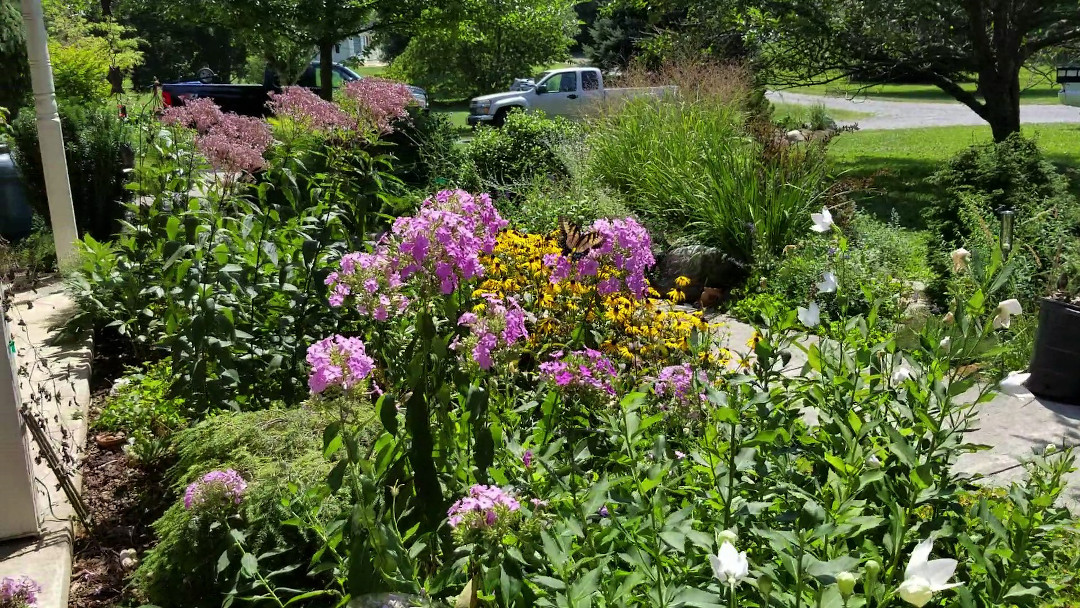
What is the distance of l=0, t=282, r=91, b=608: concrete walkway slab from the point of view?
2746 millimetres

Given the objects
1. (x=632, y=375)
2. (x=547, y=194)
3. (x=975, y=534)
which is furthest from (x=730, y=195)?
(x=975, y=534)

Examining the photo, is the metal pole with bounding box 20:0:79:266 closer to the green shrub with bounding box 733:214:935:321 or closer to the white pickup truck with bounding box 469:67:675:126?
the green shrub with bounding box 733:214:935:321

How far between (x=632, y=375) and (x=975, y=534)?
1290 millimetres

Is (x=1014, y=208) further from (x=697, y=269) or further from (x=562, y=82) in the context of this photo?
(x=562, y=82)

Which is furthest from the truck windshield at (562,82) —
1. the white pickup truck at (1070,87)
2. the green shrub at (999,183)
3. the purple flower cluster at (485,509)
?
the purple flower cluster at (485,509)

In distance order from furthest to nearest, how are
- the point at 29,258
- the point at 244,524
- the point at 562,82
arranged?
the point at 562,82 < the point at 29,258 < the point at 244,524

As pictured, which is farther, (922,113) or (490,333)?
(922,113)

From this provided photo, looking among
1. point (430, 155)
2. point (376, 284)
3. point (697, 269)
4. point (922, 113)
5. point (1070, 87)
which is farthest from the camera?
point (922, 113)

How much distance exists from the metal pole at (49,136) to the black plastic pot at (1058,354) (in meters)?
5.84

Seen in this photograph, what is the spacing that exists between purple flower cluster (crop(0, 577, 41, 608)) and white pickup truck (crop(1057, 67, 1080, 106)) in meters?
6.20

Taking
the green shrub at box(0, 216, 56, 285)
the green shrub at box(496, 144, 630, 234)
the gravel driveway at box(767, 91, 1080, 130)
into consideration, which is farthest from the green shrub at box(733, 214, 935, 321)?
the gravel driveway at box(767, 91, 1080, 130)

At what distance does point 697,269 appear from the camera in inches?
245

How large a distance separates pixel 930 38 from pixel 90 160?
9941 millimetres

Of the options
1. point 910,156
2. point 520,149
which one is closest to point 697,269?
point 520,149
